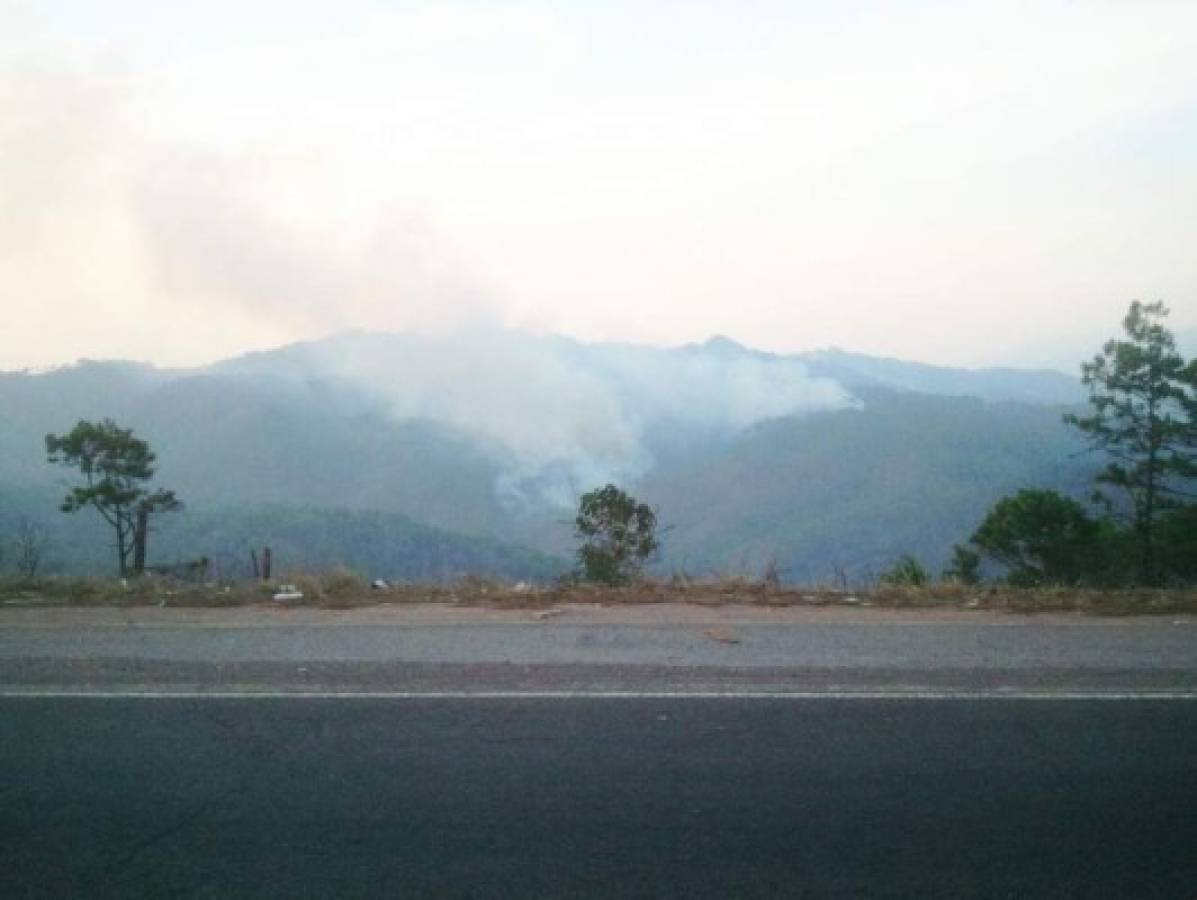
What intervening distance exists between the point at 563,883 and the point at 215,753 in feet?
8.76

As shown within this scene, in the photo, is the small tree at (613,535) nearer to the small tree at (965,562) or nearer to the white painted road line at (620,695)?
the white painted road line at (620,695)

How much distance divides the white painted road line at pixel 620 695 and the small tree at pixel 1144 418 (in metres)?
31.0

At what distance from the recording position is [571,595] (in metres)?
10.9

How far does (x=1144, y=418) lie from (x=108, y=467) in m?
40.0

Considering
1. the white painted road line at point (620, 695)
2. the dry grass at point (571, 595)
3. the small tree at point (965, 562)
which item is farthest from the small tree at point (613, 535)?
the small tree at point (965, 562)

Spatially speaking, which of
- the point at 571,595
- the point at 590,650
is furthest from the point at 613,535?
the point at 590,650

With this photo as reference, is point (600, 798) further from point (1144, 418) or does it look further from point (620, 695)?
point (1144, 418)

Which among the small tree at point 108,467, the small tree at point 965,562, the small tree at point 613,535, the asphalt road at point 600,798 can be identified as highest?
the small tree at point 108,467

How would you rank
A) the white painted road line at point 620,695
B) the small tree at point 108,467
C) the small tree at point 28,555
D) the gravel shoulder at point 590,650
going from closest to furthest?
the white painted road line at point 620,695 < the gravel shoulder at point 590,650 < the small tree at point 28,555 < the small tree at point 108,467

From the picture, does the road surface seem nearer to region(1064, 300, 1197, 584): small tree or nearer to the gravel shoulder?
the gravel shoulder

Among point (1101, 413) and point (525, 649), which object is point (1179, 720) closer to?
point (525, 649)

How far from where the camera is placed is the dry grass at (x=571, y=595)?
10.2 m

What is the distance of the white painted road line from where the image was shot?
655 centimetres

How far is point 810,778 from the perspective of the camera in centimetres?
502
